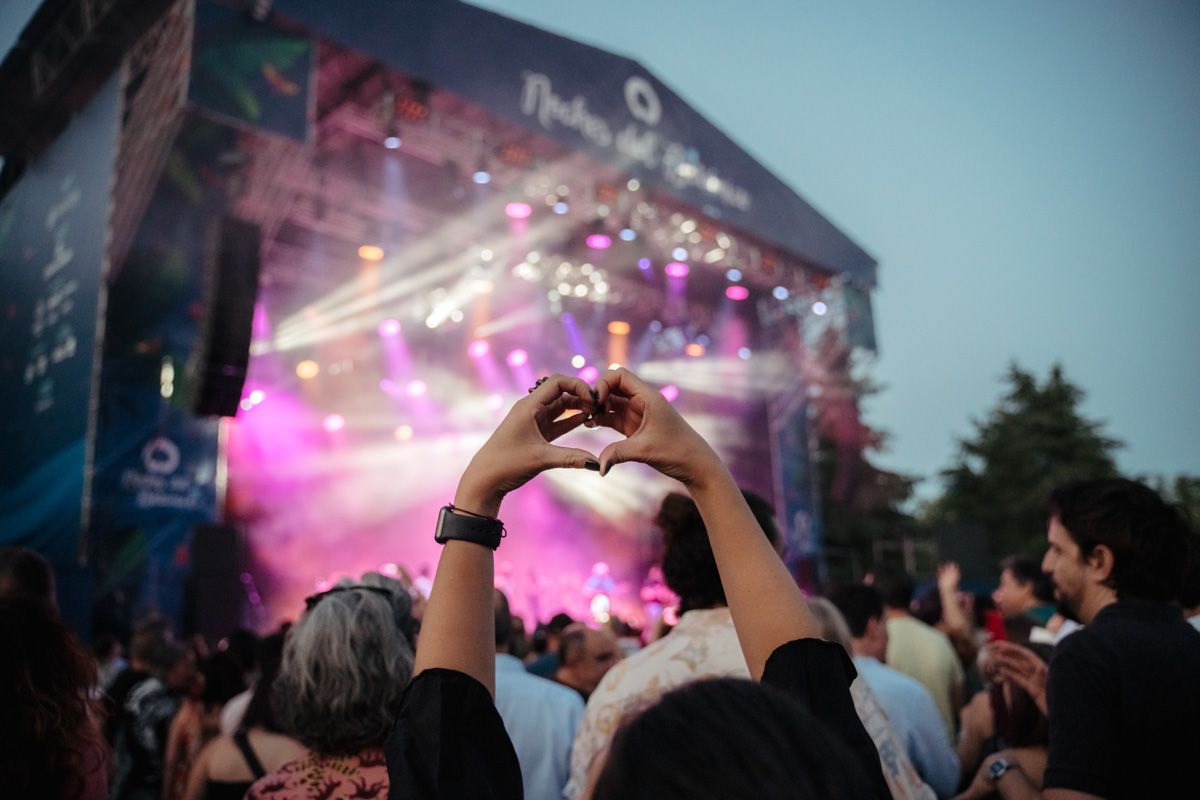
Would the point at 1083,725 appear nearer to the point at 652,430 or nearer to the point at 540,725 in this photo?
the point at 652,430

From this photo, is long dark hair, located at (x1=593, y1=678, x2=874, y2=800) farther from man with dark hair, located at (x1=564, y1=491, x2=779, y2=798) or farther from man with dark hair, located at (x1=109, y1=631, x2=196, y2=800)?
man with dark hair, located at (x1=109, y1=631, x2=196, y2=800)

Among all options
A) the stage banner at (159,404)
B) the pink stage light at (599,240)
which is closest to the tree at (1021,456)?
the pink stage light at (599,240)

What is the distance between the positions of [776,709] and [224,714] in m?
3.40

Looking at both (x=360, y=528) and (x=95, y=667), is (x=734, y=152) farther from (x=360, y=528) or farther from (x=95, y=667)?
(x=95, y=667)

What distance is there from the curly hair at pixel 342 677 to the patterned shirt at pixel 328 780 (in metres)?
0.02

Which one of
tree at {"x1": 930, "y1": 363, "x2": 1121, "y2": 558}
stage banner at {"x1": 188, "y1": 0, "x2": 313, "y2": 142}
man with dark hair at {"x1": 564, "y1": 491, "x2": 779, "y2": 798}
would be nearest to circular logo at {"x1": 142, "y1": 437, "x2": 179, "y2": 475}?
stage banner at {"x1": 188, "y1": 0, "x2": 313, "y2": 142}

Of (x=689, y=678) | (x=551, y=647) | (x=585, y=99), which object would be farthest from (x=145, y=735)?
(x=585, y=99)

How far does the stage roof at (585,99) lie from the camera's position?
9234 millimetres

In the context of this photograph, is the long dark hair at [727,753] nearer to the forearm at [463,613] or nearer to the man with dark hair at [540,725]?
the forearm at [463,613]

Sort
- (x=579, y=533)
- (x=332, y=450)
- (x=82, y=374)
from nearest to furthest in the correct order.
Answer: (x=82, y=374) → (x=332, y=450) → (x=579, y=533)

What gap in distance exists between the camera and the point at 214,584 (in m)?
8.45

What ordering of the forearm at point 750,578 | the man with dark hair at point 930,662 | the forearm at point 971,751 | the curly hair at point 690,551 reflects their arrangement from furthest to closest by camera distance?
the man with dark hair at point 930,662, the forearm at point 971,751, the curly hair at point 690,551, the forearm at point 750,578

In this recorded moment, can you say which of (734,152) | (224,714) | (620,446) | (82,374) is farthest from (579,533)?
(620,446)

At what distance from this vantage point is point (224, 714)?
347 cm
